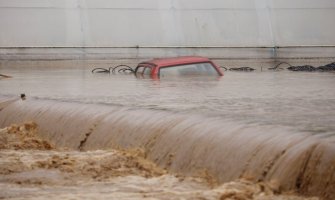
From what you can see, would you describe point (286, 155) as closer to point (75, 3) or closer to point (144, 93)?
point (144, 93)

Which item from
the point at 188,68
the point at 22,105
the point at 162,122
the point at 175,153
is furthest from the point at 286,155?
the point at 188,68

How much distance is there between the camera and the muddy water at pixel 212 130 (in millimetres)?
4051

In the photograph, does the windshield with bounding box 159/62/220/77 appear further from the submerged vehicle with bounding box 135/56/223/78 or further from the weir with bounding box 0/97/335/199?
the weir with bounding box 0/97/335/199

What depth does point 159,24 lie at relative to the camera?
864 inches

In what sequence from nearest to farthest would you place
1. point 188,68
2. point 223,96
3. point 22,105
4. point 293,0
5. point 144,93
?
point 22,105
point 223,96
point 144,93
point 188,68
point 293,0

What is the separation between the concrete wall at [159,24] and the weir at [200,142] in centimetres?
1330

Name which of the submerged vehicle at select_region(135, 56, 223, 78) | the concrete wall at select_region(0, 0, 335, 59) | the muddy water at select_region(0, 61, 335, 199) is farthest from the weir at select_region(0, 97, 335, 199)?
the concrete wall at select_region(0, 0, 335, 59)

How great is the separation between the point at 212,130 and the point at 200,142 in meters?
0.17

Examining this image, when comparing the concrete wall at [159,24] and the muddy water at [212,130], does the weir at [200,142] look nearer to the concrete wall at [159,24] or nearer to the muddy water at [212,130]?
the muddy water at [212,130]

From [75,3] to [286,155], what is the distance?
17.9m

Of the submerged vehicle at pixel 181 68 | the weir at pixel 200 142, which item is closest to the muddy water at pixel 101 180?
the weir at pixel 200 142

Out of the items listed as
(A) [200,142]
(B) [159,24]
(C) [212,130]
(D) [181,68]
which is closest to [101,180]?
(A) [200,142]

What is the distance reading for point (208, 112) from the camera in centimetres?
628

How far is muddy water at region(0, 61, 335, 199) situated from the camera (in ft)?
13.3
